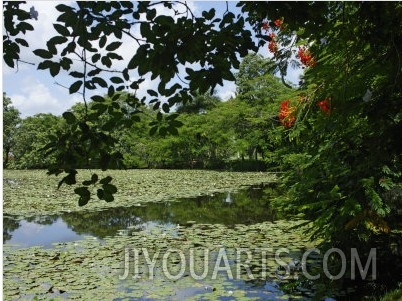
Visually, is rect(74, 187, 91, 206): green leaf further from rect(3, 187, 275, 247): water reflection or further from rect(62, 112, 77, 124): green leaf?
rect(3, 187, 275, 247): water reflection

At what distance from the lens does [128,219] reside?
9.28m

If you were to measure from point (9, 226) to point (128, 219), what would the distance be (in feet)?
8.73

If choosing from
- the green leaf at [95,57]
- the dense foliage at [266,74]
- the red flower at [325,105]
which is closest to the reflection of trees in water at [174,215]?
the dense foliage at [266,74]

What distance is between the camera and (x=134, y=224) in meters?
8.70

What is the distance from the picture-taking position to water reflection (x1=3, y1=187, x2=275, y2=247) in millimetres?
7797

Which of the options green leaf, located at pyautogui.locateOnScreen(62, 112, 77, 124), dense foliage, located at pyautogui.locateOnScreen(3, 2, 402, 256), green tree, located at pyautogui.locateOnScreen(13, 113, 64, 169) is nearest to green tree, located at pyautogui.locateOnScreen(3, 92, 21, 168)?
green tree, located at pyautogui.locateOnScreen(13, 113, 64, 169)

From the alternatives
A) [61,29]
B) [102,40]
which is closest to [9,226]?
[102,40]

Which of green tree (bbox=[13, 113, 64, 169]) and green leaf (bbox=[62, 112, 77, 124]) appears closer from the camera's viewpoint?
green leaf (bbox=[62, 112, 77, 124])

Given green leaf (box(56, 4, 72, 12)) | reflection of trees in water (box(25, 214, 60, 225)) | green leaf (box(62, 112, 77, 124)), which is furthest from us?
reflection of trees in water (box(25, 214, 60, 225))

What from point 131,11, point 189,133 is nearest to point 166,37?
point 131,11

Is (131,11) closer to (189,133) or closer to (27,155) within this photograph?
(189,133)

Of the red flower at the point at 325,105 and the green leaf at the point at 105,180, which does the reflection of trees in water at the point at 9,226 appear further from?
the green leaf at the point at 105,180

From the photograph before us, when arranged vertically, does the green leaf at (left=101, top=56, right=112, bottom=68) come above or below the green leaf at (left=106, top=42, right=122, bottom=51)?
below

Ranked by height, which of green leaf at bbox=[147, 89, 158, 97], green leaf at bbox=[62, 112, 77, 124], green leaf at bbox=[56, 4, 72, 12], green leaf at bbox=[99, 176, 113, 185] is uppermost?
green leaf at bbox=[56, 4, 72, 12]
